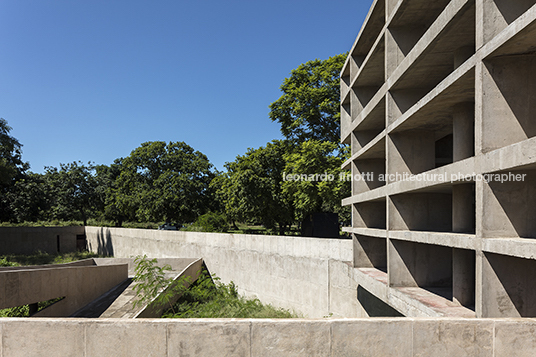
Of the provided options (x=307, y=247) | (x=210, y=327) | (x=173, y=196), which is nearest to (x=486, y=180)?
(x=210, y=327)

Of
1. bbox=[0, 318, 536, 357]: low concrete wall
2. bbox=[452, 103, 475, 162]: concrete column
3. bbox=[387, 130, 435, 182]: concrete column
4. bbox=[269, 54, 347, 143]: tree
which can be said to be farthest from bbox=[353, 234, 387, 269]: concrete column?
bbox=[269, 54, 347, 143]: tree

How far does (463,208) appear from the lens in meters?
7.56

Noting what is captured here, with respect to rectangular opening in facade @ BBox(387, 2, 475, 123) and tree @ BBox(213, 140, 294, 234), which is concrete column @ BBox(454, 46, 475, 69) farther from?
tree @ BBox(213, 140, 294, 234)

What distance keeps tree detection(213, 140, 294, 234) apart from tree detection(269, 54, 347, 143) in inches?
74.4

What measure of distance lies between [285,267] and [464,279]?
9452 mm

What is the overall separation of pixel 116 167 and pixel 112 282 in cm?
4400

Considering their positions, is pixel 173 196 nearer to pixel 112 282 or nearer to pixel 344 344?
pixel 112 282

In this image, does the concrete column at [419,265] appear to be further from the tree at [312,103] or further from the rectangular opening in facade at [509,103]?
the tree at [312,103]

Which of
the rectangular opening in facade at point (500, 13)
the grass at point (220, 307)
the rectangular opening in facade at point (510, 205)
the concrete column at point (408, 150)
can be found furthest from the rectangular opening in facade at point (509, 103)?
the grass at point (220, 307)

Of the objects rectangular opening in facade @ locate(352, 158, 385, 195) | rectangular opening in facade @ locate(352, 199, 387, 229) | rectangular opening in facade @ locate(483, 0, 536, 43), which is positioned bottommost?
rectangular opening in facade @ locate(352, 199, 387, 229)

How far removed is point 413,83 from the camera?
28.9 ft

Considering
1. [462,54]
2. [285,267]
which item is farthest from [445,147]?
[285,267]

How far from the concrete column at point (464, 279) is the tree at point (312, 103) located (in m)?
17.1

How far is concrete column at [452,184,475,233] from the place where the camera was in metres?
7.48
